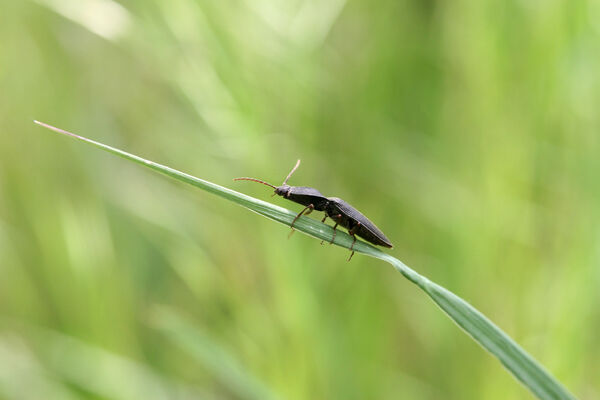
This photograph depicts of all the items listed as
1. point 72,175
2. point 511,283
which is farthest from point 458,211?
point 72,175

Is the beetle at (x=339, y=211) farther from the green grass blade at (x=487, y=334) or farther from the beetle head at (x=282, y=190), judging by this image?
the green grass blade at (x=487, y=334)

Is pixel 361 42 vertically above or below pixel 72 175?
above

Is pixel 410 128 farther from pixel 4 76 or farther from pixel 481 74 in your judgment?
pixel 4 76

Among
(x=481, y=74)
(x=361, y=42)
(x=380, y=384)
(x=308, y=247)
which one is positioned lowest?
(x=380, y=384)

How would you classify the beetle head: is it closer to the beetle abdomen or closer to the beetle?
the beetle

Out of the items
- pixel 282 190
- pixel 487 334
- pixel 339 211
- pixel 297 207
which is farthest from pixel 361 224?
pixel 487 334

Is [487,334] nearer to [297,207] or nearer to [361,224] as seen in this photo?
[361,224]

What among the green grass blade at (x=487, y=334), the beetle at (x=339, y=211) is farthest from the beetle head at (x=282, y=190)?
the green grass blade at (x=487, y=334)
